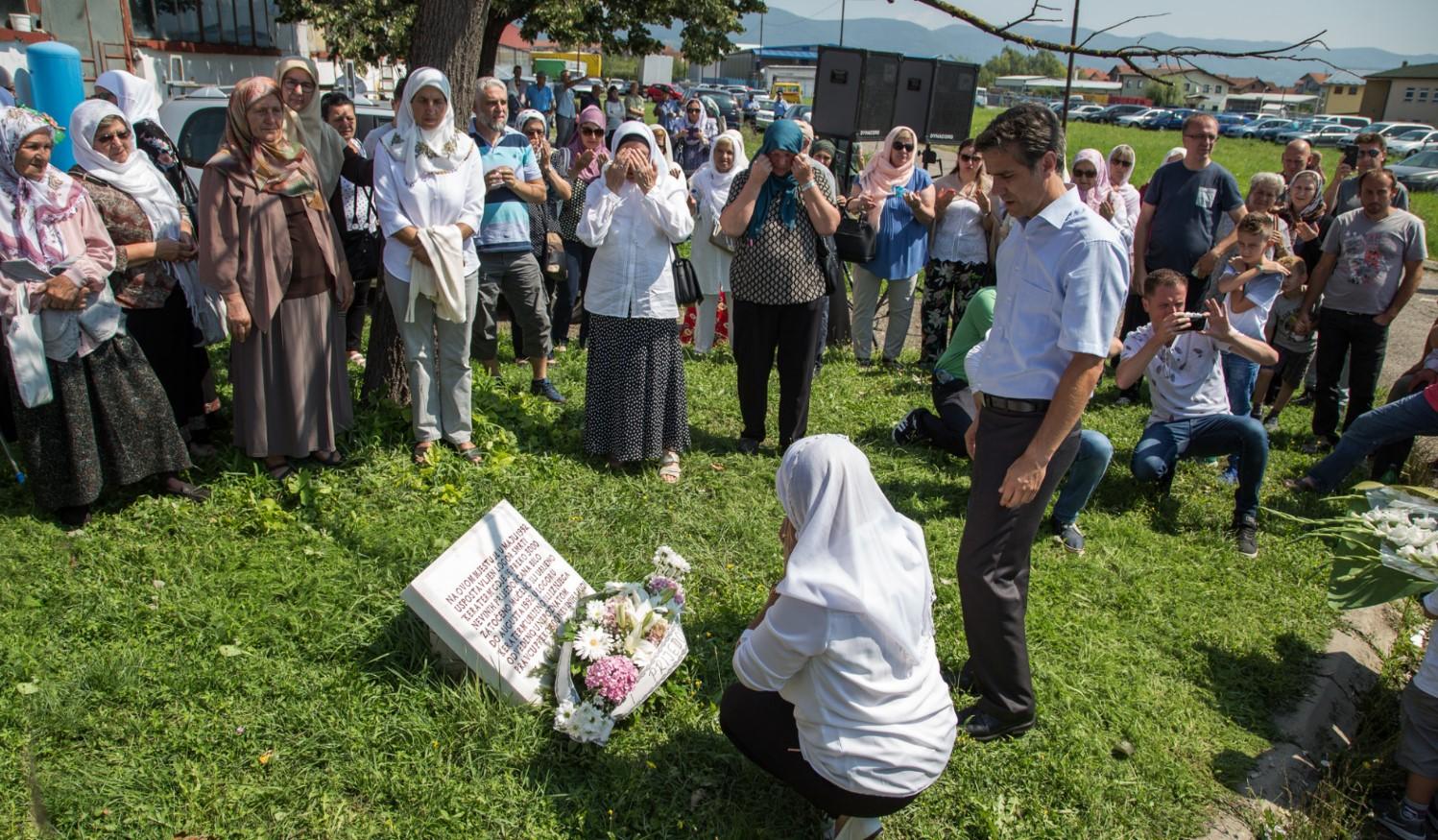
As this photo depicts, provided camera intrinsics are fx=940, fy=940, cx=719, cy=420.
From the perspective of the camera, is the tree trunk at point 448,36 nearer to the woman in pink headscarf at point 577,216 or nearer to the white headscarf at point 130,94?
the woman in pink headscarf at point 577,216

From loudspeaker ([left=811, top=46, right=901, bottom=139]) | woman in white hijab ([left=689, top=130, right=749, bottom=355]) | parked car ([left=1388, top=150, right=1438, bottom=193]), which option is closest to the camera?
woman in white hijab ([left=689, top=130, right=749, bottom=355])

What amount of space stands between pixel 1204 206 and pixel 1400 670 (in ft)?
12.8

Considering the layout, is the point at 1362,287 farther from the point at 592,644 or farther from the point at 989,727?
the point at 592,644

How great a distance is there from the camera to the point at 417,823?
2850mm

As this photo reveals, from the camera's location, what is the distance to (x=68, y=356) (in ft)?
13.3

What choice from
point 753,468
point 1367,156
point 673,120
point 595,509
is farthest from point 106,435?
point 673,120

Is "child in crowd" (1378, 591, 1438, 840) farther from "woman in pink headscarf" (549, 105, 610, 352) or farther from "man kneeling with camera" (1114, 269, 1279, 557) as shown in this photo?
"woman in pink headscarf" (549, 105, 610, 352)

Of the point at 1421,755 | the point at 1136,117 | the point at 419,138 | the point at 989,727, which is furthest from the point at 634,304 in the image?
the point at 1136,117

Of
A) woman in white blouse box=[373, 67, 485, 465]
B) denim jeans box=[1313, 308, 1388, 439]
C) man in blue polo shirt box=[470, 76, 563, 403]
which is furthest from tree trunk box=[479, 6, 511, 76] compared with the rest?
denim jeans box=[1313, 308, 1388, 439]

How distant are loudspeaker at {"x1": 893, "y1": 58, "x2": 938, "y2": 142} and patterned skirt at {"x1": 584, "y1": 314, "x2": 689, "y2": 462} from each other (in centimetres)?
870

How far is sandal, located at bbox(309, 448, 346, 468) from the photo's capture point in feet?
15.6

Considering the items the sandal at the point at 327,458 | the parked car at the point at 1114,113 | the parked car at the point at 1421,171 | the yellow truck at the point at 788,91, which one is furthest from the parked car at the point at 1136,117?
the sandal at the point at 327,458

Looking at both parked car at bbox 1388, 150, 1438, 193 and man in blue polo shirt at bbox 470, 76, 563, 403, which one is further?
parked car at bbox 1388, 150, 1438, 193

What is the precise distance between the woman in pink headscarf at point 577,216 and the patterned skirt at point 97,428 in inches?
118
